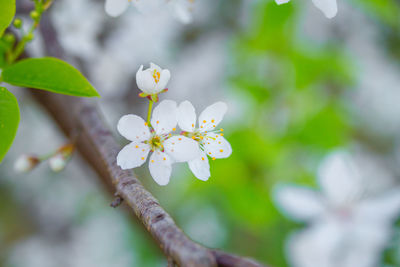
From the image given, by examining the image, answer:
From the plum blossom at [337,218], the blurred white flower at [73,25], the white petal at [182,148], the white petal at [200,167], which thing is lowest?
the plum blossom at [337,218]

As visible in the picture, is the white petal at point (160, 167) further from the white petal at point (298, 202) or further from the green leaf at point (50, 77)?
the white petal at point (298, 202)

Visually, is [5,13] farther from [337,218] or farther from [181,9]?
[337,218]

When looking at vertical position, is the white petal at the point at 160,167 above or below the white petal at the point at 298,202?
above

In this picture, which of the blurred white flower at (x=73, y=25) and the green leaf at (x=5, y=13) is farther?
the blurred white flower at (x=73, y=25)

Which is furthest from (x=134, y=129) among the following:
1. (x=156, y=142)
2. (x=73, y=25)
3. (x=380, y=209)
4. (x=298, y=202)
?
(x=380, y=209)

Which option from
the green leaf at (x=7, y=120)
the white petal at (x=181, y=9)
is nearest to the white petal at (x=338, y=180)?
the white petal at (x=181, y=9)

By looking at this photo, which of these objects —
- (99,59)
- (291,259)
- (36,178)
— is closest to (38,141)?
(36,178)

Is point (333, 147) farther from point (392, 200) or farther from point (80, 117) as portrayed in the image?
point (80, 117)
